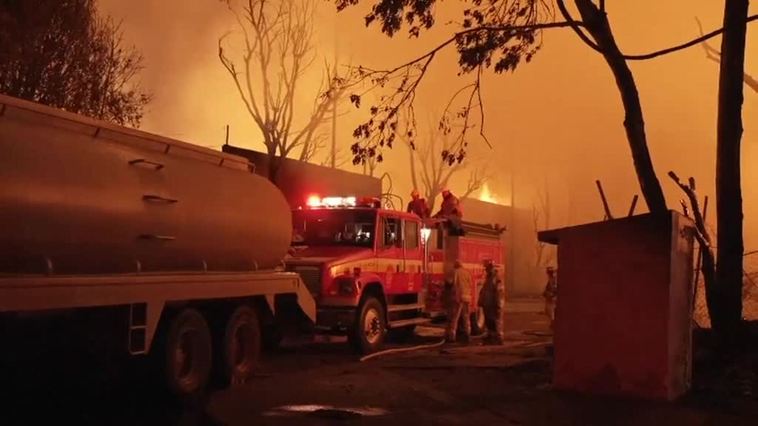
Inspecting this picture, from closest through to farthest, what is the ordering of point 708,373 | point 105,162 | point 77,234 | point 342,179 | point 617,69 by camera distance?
point 77,234
point 105,162
point 708,373
point 617,69
point 342,179

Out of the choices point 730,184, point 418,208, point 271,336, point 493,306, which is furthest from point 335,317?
point 730,184

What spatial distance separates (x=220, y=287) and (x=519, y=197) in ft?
94.7

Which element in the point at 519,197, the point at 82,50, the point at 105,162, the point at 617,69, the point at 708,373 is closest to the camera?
the point at 105,162

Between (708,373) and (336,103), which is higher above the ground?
(336,103)

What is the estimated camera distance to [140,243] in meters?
7.82

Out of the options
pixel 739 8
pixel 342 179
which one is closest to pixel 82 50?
pixel 342 179

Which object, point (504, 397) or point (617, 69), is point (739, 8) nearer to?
point (617, 69)

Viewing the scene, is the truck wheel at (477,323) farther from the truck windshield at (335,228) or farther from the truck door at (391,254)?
the truck windshield at (335,228)

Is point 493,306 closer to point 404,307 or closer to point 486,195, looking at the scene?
point 404,307

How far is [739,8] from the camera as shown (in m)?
10.8

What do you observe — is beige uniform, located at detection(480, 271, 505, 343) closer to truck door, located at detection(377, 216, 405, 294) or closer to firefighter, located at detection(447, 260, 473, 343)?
firefighter, located at detection(447, 260, 473, 343)

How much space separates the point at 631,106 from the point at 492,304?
5.64 meters

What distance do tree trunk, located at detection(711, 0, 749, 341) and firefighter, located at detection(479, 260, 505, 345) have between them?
16.8 feet

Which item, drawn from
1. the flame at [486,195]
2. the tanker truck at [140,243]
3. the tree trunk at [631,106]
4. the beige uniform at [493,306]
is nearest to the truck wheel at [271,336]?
the tanker truck at [140,243]
